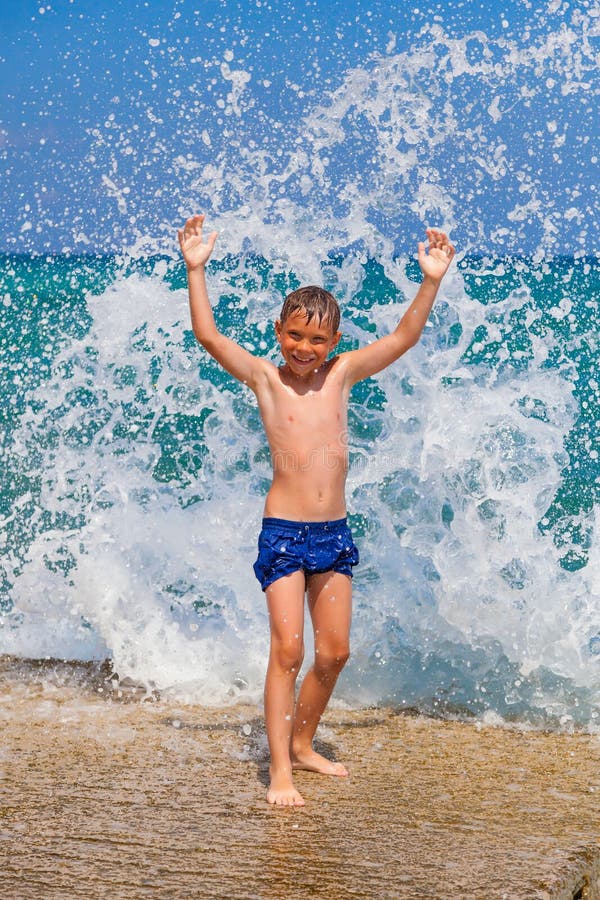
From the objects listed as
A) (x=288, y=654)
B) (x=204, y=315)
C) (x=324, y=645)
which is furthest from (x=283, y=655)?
(x=204, y=315)

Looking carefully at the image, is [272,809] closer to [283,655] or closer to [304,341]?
[283,655]

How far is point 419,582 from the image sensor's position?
185 inches

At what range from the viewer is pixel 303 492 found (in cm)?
321

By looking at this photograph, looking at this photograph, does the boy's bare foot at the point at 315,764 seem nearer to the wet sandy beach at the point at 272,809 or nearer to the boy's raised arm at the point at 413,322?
the wet sandy beach at the point at 272,809

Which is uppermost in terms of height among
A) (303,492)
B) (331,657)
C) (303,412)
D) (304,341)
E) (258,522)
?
(304,341)

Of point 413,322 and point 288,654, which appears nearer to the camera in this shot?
point 288,654

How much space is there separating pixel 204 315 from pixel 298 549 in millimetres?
722

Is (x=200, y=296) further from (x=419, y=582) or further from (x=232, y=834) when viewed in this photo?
(x=419, y=582)

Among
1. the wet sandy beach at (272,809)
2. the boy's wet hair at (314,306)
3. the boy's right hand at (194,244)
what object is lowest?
the wet sandy beach at (272,809)

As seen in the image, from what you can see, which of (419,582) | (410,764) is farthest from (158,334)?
(410,764)

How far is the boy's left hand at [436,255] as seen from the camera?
11.1 feet

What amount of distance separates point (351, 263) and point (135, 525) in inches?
65.1

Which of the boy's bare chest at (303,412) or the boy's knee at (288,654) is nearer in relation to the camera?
the boy's knee at (288,654)

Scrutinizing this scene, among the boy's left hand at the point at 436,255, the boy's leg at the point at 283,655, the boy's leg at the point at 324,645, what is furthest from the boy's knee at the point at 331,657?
the boy's left hand at the point at 436,255
